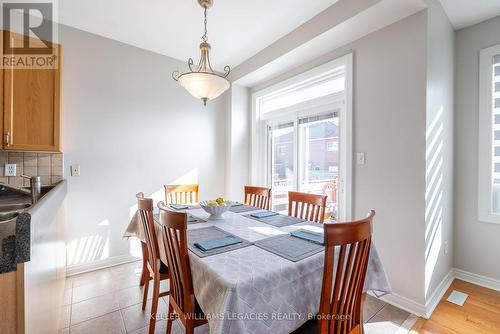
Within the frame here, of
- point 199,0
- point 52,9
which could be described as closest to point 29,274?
point 199,0

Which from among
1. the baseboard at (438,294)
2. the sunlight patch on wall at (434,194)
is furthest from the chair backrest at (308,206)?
the baseboard at (438,294)

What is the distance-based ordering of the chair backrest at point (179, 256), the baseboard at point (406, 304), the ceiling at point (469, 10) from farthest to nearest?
the ceiling at point (469, 10)
the baseboard at point (406, 304)
the chair backrest at point (179, 256)

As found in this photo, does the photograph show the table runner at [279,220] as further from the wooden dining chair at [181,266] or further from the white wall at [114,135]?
the white wall at [114,135]

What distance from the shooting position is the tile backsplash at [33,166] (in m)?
2.20

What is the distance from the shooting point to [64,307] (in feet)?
A: 6.47

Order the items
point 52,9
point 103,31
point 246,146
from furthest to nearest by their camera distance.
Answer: point 246,146
point 103,31
point 52,9

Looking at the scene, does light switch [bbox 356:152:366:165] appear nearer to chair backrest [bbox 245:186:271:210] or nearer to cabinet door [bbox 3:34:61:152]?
chair backrest [bbox 245:186:271:210]

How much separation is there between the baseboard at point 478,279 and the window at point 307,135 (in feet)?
4.42

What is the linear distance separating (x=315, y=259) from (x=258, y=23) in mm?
2471

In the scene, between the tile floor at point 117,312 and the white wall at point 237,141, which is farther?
the white wall at point 237,141

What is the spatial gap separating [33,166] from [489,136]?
14.9 feet

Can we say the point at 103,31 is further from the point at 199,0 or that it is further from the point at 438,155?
the point at 438,155

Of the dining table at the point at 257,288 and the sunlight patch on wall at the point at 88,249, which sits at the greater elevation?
the dining table at the point at 257,288
